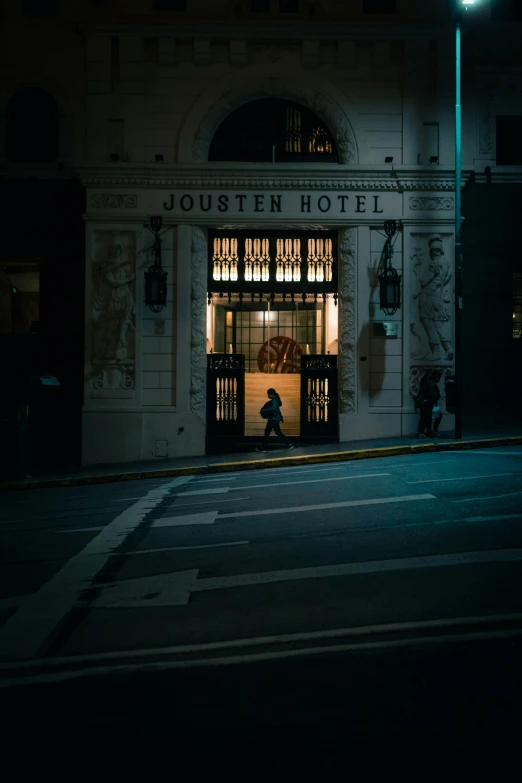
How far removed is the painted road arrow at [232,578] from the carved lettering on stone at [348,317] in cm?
1246

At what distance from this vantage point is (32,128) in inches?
804

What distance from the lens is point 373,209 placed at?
65.7 ft

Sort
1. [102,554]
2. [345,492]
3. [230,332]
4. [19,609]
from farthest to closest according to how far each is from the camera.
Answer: [230,332] → [345,492] → [102,554] → [19,609]

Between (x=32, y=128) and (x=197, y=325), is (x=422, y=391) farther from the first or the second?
(x=32, y=128)

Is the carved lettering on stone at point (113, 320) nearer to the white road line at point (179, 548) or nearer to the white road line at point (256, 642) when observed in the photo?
the white road line at point (179, 548)

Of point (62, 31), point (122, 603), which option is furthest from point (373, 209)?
point (122, 603)

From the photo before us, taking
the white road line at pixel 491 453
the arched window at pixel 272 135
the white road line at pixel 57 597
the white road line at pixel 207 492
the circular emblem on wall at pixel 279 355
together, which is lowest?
the white road line at pixel 57 597

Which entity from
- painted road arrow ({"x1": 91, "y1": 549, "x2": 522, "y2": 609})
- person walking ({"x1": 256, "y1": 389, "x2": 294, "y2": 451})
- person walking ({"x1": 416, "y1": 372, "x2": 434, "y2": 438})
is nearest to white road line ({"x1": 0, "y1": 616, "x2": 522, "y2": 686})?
painted road arrow ({"x1": 91, "y1": 549, "x2": 522, "y2": 609})

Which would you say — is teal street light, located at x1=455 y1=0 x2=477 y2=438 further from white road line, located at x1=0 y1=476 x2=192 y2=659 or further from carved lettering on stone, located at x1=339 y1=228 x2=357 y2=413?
white road line, located at x1=0 y1=476 x2=192 y2=659

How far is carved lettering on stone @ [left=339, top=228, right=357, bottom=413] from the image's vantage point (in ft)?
65.9

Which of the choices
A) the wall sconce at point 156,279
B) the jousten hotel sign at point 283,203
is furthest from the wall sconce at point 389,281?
the wall sconce at point 156,279

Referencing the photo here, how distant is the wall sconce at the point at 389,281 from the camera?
19625 mm

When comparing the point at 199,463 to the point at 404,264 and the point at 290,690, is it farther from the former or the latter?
the point at 290,690

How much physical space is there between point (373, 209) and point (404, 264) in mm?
1693
